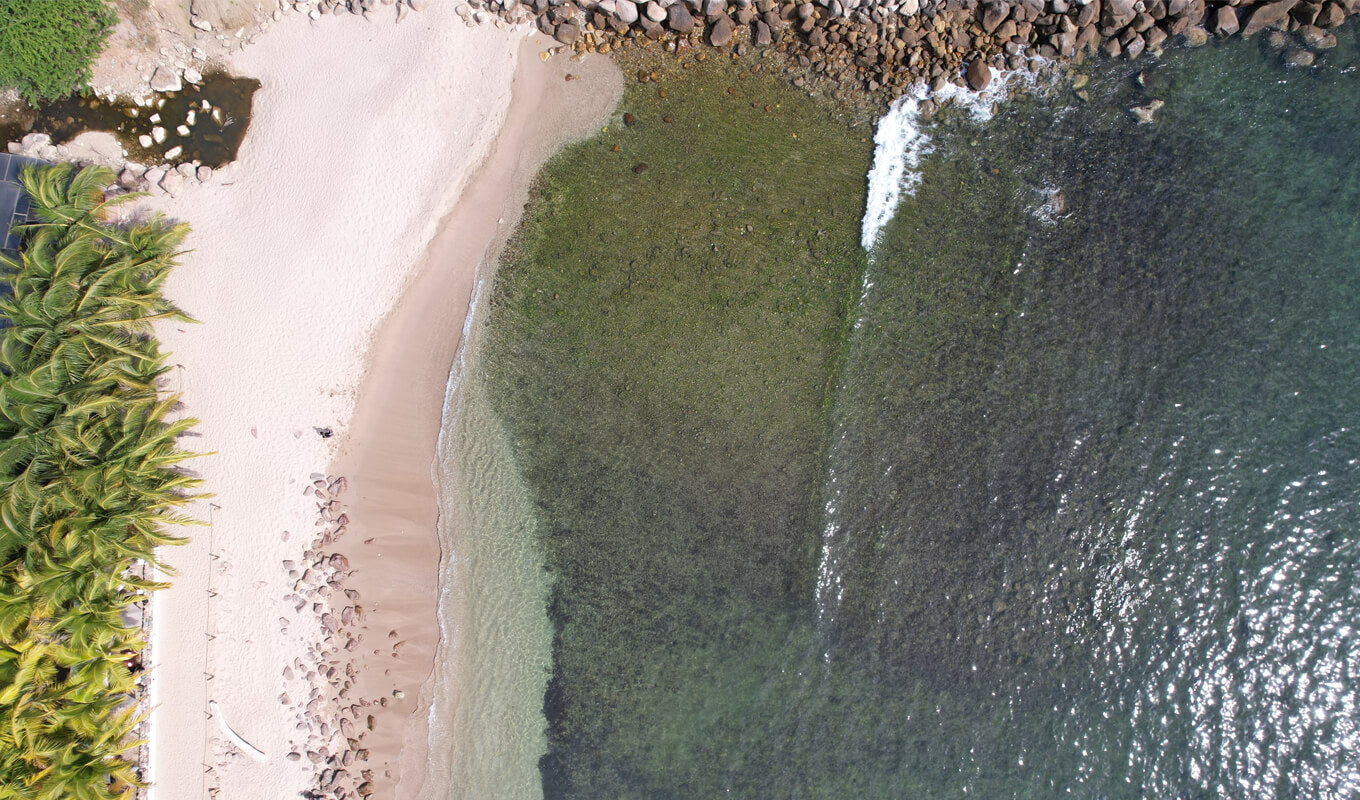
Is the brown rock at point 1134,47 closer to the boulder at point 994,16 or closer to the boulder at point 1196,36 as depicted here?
the boulder at point 1196,36

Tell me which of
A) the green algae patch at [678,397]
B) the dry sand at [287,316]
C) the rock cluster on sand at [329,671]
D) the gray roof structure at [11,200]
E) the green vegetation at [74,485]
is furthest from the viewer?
the green algae patch at [678,397]

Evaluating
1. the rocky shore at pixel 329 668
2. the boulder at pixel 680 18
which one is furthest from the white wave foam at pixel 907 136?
the rocky shore at pixel 329 668

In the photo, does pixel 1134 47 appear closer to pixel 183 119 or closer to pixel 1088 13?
pixel 1088 13

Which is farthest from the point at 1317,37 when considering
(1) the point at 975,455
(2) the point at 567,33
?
(2) the point at 567,33

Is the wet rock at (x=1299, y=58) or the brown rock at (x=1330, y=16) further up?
the brown rock at (x=1330, y=16)

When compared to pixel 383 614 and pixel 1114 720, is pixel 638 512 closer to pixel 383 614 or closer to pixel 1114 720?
pixel 383 614

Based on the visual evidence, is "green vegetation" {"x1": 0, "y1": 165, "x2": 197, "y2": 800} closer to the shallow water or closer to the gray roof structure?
the gray roof structure

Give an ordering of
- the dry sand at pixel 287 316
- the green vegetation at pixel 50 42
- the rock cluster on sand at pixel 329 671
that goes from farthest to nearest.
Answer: the rock cluster on sand at pixel 329 671, the dry sand at pixel 287 316, the green vegetation at pixel 50 42
